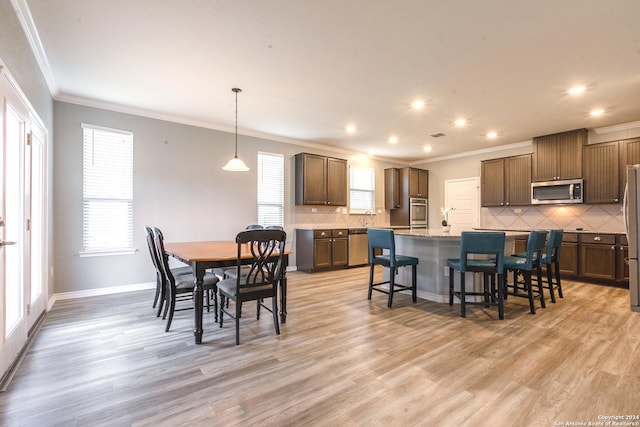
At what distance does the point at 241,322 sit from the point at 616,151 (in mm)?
6126

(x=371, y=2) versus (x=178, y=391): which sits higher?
(x=371, y=2)

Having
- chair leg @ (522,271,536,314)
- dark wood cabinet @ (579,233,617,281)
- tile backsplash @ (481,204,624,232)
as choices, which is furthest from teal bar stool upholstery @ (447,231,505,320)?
tile backsplash @ (481,204,624,232)

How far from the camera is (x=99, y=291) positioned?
13.8ft

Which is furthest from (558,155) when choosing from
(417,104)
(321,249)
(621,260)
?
(321,249)

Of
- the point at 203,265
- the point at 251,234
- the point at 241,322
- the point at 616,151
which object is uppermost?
the point at 616,151

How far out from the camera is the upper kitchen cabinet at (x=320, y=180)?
605 centimetres

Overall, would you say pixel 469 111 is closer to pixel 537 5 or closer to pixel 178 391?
pixel 537 5

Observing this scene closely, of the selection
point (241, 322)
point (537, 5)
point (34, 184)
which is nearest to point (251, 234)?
point (241, 322)

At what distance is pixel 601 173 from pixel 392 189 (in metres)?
3.83

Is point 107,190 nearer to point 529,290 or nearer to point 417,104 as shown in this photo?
point 417,104

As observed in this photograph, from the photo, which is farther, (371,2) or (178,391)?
(371,2)

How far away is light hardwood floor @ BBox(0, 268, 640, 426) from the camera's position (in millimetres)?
1694

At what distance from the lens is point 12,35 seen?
2.20m

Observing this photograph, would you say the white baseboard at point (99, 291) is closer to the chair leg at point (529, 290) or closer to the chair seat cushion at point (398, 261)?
the chair seat cushion at point (398, 261)
